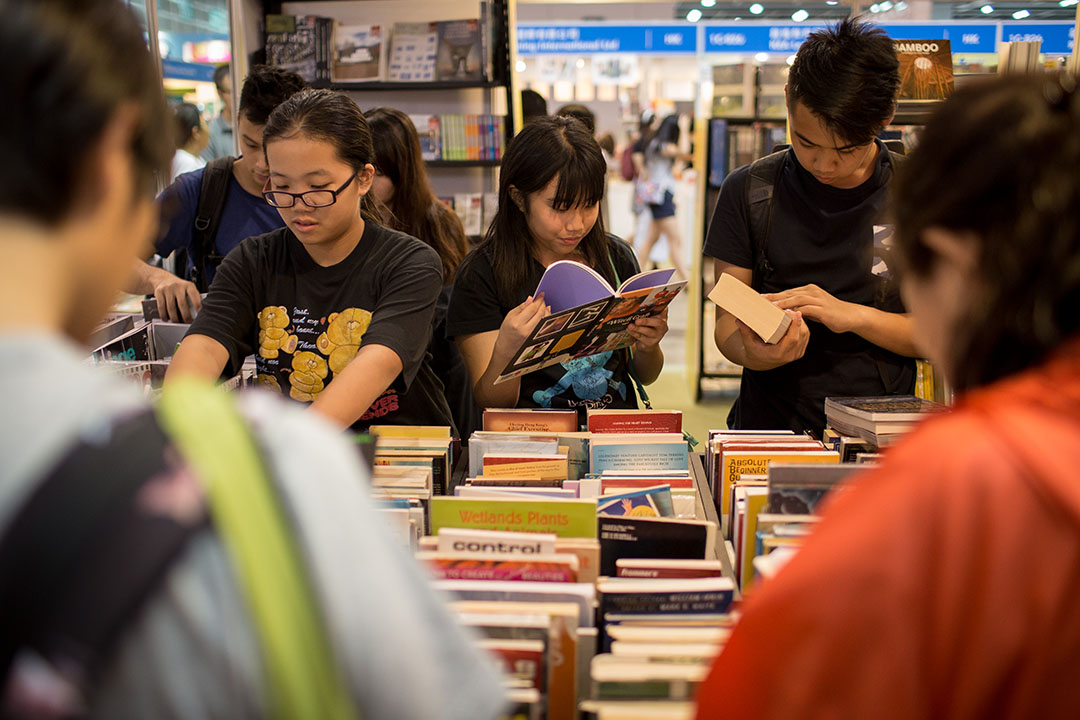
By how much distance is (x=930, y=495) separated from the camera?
65 centimetres

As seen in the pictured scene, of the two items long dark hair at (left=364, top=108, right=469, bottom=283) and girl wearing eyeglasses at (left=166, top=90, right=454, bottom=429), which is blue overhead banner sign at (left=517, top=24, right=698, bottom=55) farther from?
girl wearing eyeglasses at (left=166, top=90, right=454, bottom=429)

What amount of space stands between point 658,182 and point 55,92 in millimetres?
9901

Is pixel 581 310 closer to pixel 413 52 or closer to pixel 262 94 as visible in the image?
pixel 262 94

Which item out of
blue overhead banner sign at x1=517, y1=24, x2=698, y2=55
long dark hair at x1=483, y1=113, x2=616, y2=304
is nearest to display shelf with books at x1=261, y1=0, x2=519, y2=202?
long dark hair at x1=483, y1=113, x2=616, y2=304

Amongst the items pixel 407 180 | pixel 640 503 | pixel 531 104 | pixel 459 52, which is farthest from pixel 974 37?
pixel 640 503

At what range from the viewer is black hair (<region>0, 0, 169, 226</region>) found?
0.52m

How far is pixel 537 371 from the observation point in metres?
2.31

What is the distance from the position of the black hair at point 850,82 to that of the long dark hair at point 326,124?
3.39 ft

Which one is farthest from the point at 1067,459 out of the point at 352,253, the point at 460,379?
the point at 460,379

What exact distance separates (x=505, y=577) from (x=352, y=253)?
981mm

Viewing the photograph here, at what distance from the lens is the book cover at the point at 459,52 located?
4684 millimetres

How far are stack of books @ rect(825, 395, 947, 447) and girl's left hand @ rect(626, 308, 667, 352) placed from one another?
0.47m

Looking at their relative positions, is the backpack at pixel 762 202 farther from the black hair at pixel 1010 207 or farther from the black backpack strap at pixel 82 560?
the black backpack strap at pixel 82 560

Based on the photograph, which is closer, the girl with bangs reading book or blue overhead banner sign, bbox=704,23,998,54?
the girl with bangs reading book
